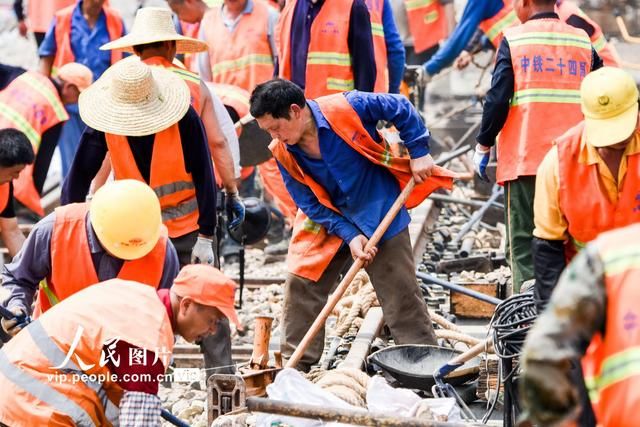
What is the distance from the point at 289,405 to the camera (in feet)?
16.1

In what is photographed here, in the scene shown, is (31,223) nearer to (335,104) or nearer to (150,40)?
(150,40)

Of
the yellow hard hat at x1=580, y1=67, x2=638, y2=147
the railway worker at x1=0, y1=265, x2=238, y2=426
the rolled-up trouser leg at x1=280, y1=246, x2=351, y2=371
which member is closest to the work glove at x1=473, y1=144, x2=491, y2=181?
the rolled-up trouser leg at x1=280, y1=246, x2=351, y2=371

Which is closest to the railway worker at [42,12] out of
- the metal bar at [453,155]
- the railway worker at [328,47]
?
the railway worker at [328,47]

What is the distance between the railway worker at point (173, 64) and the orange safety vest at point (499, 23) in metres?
4.36

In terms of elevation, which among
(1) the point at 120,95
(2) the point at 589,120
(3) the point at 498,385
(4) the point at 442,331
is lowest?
(4) the point at 442,331

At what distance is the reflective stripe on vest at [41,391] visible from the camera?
4.95 meters

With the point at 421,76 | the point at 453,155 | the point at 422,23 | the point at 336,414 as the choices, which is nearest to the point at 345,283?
the point at 336,414

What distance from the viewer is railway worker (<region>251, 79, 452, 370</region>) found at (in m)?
7.00

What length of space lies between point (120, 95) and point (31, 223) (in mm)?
5029

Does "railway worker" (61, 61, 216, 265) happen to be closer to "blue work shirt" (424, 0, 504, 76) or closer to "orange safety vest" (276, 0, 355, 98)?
"orange safety vest" (276, 0, 355, 98)

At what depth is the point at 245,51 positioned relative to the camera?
36.3 ft

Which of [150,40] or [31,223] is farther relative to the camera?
[31,223]

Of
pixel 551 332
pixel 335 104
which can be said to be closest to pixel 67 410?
pixel 551 332

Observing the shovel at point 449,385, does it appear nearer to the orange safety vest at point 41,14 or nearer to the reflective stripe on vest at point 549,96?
the reflective stripe on vest at point 549,96
